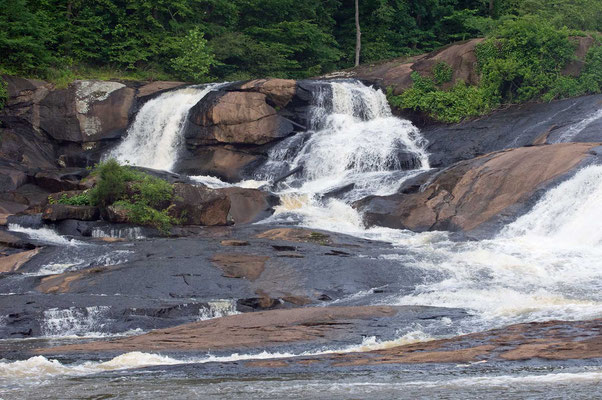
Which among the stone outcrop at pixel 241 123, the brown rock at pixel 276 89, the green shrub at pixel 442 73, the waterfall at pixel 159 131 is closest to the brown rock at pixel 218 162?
the stone outcrop at pixel 241 123

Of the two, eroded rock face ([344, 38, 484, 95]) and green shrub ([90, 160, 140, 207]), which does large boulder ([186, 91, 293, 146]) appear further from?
green shrub ([90, 160, 140, 207])

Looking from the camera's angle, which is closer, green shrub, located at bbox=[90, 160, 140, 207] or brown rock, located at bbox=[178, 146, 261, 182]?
green shrub, located at bbox=[90, 160, 140, 207]

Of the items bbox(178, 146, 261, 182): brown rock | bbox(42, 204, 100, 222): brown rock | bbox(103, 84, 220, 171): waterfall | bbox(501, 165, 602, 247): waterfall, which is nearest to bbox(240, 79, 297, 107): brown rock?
bbox(103, 84, 220, 171): waterfall

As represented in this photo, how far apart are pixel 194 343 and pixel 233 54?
2769 cm

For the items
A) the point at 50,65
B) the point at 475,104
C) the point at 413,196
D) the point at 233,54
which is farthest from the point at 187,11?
the point at 413,196

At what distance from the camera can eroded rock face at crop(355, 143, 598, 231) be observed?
66.1 ft

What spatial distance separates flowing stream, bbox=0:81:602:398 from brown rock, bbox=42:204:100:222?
631 millimetres

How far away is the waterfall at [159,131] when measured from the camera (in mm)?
29172

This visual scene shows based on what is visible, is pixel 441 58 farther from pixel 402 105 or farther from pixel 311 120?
pixel 311 120

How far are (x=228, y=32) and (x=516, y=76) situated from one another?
15548 millimetres

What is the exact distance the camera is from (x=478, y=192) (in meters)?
21.0

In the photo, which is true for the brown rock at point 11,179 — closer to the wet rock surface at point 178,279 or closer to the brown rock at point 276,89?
the wet rock surface at point 178,279

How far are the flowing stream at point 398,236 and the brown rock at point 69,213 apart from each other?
2.07 feet

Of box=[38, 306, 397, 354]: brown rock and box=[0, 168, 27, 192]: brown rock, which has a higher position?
box=[0, 168, 27, 192]: brown rock
